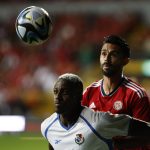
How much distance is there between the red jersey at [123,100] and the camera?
4.74m

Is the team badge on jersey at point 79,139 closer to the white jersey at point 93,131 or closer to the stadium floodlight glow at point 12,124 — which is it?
the white jersey at point 93,131

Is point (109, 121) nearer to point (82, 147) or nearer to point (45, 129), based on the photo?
point (82, 147)

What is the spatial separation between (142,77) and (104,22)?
429cm

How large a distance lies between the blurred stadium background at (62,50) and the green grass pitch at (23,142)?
71 cm

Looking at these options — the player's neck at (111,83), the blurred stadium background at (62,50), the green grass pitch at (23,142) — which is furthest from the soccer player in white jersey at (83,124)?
the blurred stadium background at (62,50)

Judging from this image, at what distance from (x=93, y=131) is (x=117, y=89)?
3.21ft

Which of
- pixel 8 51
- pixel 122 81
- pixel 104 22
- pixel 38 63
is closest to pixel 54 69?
pixel 38 63

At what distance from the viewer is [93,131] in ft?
13.1

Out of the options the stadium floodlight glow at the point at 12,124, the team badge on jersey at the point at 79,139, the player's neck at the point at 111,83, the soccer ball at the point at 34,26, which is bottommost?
the stadium floodlight glow at the point at 12,124

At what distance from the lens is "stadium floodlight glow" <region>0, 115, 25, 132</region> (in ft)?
38.1

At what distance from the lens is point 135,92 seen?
478cm

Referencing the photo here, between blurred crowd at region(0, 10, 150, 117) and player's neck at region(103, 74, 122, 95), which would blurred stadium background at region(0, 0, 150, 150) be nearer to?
blurred crowd at region(0, 10, 150, 117)

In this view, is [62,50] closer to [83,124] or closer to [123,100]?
[123,100]

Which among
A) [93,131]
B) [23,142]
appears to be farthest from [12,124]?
[93,131]
